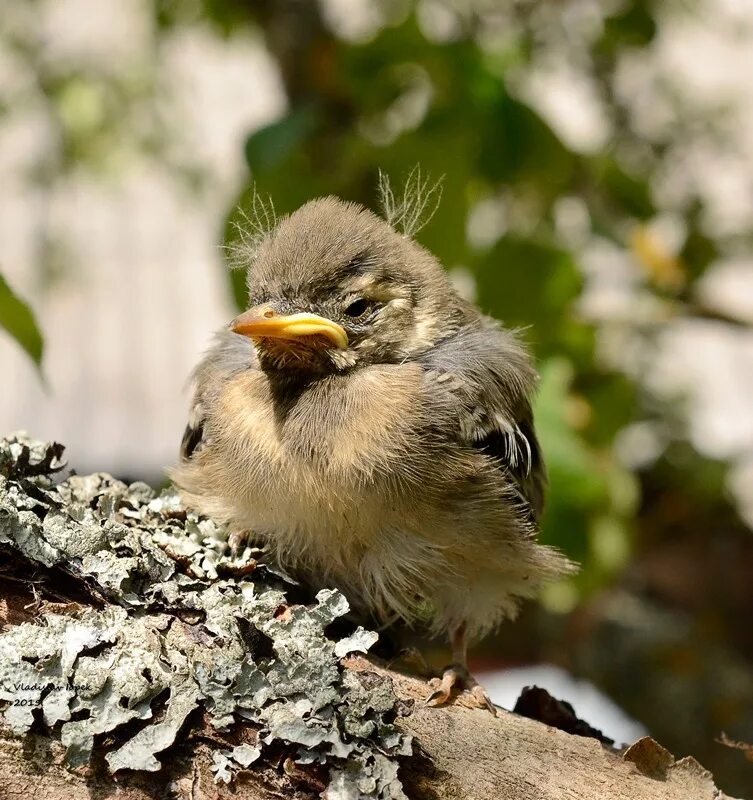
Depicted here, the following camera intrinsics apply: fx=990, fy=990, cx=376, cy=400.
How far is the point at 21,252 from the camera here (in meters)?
6.21

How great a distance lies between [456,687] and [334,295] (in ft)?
2.90

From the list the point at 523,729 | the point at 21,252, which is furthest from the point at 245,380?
the point at 21,252

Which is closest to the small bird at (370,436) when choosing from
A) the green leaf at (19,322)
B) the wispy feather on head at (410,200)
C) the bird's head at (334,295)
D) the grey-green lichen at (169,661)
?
the bird's head at (334,295)

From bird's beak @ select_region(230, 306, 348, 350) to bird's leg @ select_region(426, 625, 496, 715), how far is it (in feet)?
2.49

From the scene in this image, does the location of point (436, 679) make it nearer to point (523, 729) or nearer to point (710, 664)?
point (523, 729)

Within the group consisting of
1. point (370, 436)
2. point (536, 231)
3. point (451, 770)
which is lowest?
point (451, 770)

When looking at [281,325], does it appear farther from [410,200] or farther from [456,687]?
[456,687]

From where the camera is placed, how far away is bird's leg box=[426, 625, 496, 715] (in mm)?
1806

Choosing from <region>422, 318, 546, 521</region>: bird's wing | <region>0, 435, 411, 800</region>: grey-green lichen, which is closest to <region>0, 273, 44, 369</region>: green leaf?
<region>0, 435, 411, 800</region>: grey-green lichen

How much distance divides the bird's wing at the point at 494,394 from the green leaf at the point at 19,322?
83cm

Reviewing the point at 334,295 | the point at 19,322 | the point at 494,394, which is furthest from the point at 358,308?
the point at 19,322

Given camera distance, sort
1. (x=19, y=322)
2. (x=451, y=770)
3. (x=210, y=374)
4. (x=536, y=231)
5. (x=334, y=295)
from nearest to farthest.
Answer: (x=451, y=770), (x=19, y=322), (x=334, y=295), (x=210, y=374), (x=536, y=231)

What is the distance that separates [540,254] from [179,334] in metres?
4.19

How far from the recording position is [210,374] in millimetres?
2408
